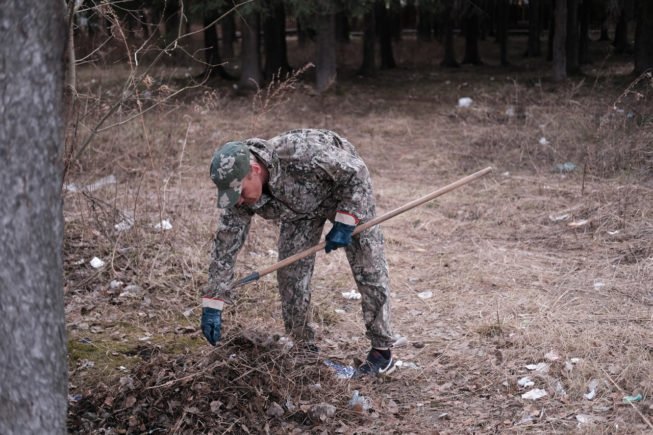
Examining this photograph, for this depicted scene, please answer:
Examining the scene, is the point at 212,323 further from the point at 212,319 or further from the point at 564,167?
the point at 564,167

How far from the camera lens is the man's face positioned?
3.52 meters

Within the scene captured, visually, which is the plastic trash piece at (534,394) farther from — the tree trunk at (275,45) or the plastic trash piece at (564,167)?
the tree trunk at (275,45)

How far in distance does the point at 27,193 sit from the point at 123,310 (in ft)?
9.95

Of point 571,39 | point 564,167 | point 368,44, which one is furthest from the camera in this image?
point 368,44

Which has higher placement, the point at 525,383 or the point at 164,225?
the point at 164,225

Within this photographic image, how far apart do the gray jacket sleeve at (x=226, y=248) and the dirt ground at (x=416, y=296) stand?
0.31 m

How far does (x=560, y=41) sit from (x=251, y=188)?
40.4 ft

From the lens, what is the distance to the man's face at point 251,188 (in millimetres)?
3523

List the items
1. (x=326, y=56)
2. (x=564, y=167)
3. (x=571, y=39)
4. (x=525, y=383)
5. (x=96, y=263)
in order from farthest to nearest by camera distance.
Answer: (x=571, y=39) < (x=326, y=56) < (x=564, y=167) < (x=96, y=263) < (x=525, y=383)

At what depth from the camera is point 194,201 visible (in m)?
7.19

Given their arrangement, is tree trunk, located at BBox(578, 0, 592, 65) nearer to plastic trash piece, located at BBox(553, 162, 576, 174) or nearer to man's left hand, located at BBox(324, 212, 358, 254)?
plastic trash piece, located at BBox(553, 162, 576, 174)

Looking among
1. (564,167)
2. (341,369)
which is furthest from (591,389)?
(564,167)

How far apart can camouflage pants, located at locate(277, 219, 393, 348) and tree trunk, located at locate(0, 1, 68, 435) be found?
1771mm

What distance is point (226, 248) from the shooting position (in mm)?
3789
